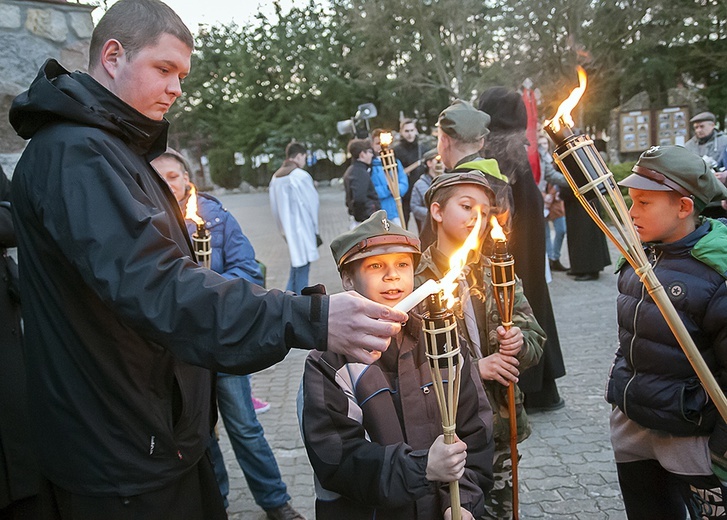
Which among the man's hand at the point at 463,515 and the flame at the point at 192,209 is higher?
the flame at the point at 192,209

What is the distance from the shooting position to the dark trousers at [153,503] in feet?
5.86

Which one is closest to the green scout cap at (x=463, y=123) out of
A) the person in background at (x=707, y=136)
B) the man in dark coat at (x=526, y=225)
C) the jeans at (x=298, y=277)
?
the man in dark coat at (x=526, y=225)

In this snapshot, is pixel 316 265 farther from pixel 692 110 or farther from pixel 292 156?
pixel 692 110

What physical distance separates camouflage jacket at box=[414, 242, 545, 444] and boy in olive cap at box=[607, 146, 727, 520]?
463mm

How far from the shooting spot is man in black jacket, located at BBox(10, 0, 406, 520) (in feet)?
4.93

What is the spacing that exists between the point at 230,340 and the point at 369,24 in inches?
1339

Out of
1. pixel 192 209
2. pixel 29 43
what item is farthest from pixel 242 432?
pixel 29 43

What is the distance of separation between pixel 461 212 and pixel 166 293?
1.75 m

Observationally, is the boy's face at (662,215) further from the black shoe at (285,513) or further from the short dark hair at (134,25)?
the black shoe at (285,513)

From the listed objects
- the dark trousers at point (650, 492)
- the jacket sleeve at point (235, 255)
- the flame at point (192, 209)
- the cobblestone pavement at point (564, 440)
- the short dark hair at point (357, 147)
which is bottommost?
the cobblestone pavement at point (564, 440)

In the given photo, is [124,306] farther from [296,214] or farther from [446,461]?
[296,214]

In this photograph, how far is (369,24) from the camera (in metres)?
32.9

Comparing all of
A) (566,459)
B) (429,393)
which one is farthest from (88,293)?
(566,459)

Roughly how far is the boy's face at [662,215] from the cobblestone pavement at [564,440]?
5.89 ft
